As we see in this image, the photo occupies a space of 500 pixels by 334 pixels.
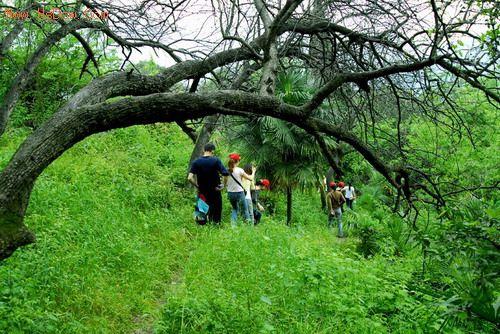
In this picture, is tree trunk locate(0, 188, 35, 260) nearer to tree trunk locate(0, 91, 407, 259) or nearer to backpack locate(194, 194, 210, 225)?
tree trunk locate(0, 91, 407, 259)

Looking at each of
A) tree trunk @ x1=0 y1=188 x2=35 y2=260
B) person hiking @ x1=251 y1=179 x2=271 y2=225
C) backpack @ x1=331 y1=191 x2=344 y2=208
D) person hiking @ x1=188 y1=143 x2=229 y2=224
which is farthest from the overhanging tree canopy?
backpack @ x1=331 y1=191 x2=344 y2=208

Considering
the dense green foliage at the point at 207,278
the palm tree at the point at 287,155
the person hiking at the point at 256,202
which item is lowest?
the dense green foliage at the point at 207,278

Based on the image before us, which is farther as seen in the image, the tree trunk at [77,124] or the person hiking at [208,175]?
the person hiking at [208,175]

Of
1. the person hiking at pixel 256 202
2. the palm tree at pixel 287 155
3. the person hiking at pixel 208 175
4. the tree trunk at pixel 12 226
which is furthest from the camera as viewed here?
the palm tree at pixel 287 155

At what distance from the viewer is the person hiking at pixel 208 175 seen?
7852mm

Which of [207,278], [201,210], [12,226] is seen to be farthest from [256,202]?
[12,226]

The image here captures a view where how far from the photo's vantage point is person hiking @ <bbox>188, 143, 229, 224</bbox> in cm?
785

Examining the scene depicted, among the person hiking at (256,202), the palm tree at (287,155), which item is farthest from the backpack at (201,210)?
the palm tree at (287,155)

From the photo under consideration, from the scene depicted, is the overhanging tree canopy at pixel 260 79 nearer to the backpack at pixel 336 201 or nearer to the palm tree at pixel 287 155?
the palm tree at pixel 287 155

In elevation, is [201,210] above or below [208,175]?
below

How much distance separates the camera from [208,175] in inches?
310

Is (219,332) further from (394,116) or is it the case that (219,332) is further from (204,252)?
(394,116)

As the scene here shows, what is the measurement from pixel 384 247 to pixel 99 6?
22.6 ft

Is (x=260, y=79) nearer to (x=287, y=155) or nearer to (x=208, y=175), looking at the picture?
(x=208, y=175)
